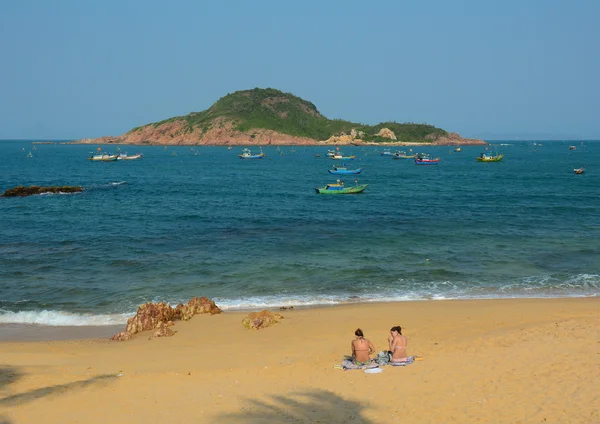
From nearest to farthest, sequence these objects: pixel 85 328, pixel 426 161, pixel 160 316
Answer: pixel 160 316 < pixel 85 328 < pixel 426 161

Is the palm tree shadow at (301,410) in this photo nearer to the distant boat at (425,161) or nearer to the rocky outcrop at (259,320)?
the rocky outcrop at (259,320)

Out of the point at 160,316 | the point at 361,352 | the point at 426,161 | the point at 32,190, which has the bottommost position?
the point at 160,316

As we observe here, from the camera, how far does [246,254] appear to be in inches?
1297

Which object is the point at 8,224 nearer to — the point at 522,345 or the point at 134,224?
the point at 134,224

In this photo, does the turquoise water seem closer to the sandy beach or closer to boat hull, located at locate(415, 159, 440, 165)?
the sandy beach

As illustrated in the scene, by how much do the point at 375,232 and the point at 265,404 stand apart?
28.1 m

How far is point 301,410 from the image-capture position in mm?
12430

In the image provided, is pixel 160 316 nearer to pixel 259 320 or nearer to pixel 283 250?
pixel 259 320

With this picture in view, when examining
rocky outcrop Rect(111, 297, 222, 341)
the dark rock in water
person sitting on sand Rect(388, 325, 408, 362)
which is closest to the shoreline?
rocky outcrop Rect(111, 297, 222, 341)

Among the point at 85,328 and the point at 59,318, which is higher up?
the point at 59,318

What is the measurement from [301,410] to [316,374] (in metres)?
2.52

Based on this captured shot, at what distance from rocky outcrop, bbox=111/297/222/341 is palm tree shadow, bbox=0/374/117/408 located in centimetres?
417

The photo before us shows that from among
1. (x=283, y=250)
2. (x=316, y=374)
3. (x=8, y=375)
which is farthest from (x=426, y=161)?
(x=8, y=375)

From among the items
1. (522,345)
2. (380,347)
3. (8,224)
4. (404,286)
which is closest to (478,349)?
(522,345)
